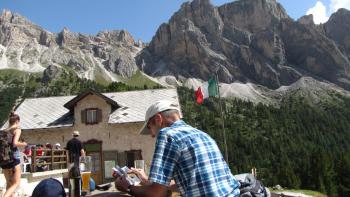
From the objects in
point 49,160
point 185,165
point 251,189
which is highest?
point 49,160

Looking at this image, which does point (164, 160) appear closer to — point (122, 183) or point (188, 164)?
point (188, 164)

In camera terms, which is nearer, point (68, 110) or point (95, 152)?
point (95, 152)

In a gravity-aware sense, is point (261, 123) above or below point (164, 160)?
above

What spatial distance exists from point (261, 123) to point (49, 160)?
437 ft

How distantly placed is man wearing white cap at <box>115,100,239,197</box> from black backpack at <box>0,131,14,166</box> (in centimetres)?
492

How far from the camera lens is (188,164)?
3025 mm

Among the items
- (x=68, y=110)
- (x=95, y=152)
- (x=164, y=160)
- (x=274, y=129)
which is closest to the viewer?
(x=164, y=160)

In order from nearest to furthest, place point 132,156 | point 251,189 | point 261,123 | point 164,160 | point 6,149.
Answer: point 164,160 → point 251,189 → point 6,149 → point 132,156 → point 261,123

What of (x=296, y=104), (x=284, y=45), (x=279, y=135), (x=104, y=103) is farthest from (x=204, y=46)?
(x=104, y=103)

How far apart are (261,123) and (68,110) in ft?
407

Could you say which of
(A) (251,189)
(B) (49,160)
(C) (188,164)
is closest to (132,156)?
(B) (49,160)

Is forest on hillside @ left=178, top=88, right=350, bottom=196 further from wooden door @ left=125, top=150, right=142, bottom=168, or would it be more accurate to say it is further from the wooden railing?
the wooden railing

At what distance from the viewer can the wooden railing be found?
15.3 metres

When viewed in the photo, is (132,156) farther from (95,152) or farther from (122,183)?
(122,183)
